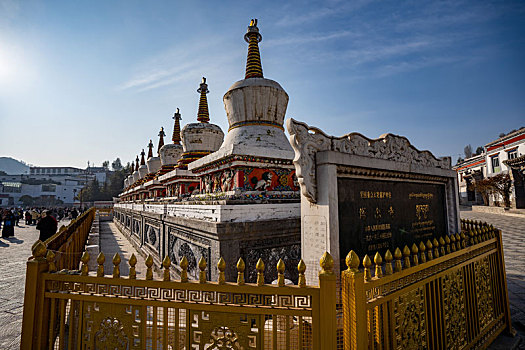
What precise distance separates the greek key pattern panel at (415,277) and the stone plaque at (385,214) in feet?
2.74

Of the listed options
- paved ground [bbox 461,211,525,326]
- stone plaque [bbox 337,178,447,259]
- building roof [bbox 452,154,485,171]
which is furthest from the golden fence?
building roof [bbox 452,154,485,171]

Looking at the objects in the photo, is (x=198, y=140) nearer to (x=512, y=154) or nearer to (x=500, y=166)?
(x=512, y=154)

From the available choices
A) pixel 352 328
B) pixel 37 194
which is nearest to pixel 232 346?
pixel 352 328

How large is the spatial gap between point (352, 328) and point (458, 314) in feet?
6.93

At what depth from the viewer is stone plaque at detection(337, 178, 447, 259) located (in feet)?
12.3

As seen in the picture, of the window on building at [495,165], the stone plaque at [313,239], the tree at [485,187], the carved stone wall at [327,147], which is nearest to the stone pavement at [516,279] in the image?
the carved stone wall at [327,147]

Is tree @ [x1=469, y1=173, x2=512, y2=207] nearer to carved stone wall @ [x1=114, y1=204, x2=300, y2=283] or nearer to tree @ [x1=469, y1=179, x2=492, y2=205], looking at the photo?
tree @ [x1=469, y1=179, x2=492, y2=205]

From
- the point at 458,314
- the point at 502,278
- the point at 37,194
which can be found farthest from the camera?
the point at 37,194

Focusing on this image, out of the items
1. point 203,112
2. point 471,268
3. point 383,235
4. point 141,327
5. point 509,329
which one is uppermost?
point 203,112

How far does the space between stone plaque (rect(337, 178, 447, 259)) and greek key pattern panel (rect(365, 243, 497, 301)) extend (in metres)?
0.84

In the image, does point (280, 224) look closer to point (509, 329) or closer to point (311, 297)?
point (311, 297)

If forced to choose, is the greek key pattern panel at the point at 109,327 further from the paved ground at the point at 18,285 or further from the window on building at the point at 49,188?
the window on building at the point at 49,188

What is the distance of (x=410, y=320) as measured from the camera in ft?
9.57

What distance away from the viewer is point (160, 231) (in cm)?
910
